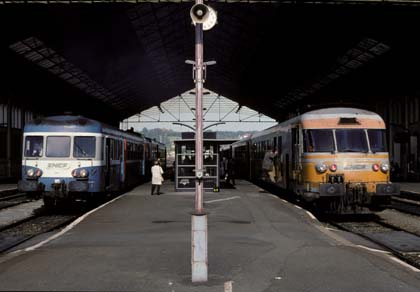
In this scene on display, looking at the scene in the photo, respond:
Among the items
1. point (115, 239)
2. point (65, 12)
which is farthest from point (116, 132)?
point (115, 239)

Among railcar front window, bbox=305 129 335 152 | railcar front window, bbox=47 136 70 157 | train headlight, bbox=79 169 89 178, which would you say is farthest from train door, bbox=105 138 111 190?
railcar front window, bbox=305 129 335 152

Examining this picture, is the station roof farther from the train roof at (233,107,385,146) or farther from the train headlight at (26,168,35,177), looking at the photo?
the train headlight at (26,168,35,177)

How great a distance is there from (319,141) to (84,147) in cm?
801

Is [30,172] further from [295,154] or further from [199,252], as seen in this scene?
[199,252]

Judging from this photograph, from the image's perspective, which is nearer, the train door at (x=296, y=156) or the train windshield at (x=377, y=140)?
the train windshield at (x=377, y=140)

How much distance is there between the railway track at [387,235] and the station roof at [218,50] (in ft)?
13.3

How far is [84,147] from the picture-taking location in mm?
18750

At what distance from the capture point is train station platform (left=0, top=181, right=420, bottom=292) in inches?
312

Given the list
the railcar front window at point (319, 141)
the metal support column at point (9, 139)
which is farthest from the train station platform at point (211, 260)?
the metal support column at point (9, 139)

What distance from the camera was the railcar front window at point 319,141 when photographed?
16.6m

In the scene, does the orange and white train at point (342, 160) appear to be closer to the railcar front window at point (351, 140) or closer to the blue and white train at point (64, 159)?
the railcar front window at point (351, 140)

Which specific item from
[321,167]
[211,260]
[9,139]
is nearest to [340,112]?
[321,167]

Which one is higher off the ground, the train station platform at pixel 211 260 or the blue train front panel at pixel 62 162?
the blue train front panel at pixel 62 162

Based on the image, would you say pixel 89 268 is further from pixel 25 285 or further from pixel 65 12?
pixel 65 12
